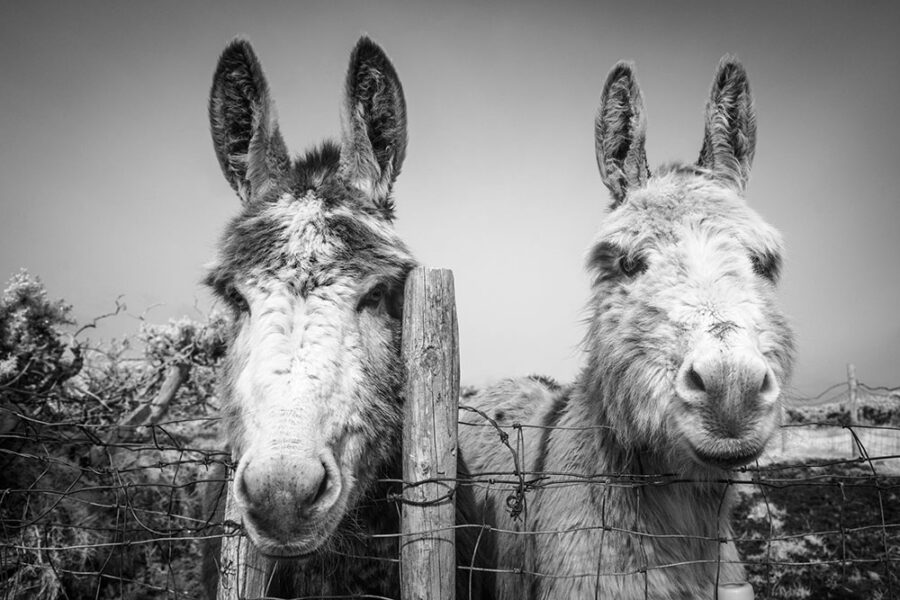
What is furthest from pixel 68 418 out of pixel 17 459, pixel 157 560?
pixel 157 560

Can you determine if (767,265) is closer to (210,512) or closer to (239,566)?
(239,566)

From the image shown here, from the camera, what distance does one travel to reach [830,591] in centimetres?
590

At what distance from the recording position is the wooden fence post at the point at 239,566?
2.46 m

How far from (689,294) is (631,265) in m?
0.47

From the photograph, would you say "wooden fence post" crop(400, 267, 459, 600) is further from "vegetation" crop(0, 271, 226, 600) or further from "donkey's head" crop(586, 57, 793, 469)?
"vegetation" crop(0, 271, 226, 600)

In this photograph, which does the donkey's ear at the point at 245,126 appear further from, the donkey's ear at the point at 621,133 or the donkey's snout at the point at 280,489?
the donkey's ear at the point at 621,133

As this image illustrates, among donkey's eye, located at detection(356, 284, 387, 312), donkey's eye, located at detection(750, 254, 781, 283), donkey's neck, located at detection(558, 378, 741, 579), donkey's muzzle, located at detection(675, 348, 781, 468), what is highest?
donkey's eye, located at detection(750, 254, 781, 283)

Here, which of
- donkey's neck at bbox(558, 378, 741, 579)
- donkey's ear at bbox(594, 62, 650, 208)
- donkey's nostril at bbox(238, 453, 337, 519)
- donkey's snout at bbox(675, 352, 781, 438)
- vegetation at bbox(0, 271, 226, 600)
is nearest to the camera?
donkey's nostril at bbox(238, 453, 337, 519)

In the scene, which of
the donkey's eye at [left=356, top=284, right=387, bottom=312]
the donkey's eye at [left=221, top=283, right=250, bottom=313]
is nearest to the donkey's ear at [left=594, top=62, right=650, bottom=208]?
the donkey's eye at [left=356, top=284, right=387, bottom=312]

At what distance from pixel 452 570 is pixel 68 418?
301 inches

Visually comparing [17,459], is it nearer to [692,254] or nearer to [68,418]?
[68,418]

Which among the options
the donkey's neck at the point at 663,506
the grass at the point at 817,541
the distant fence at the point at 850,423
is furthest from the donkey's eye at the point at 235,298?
the distant fence at the point at 850,423

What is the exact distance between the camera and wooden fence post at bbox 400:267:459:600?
6.87ft

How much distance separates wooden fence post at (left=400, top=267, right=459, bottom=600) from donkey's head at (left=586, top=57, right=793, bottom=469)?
0.95 m
